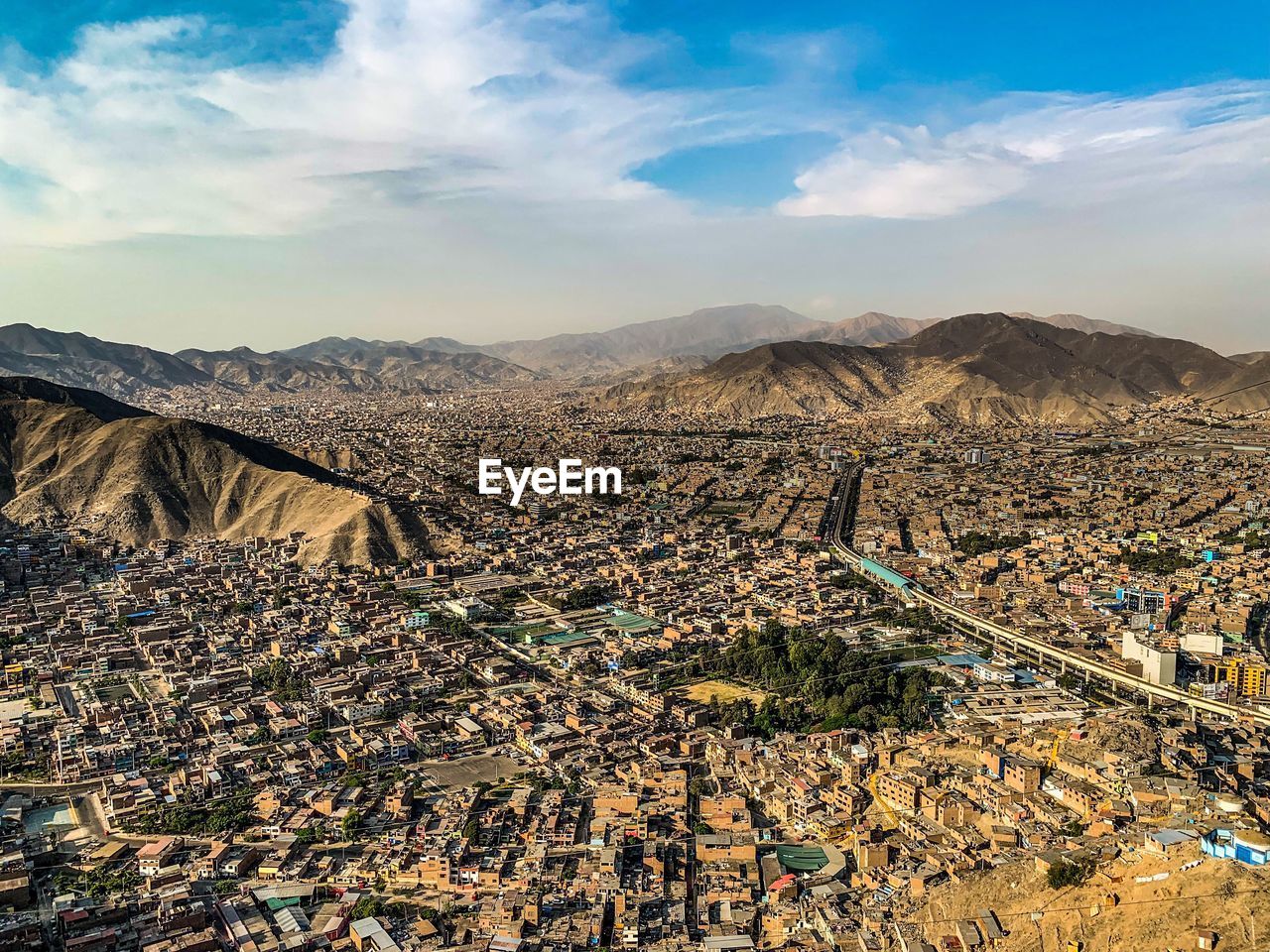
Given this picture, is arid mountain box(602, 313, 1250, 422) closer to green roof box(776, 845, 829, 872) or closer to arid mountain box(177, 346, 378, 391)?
arid mountain box(177, 346, 378, 391)

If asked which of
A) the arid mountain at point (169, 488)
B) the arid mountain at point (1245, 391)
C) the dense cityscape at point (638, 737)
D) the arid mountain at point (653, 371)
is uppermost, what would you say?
the arid mountain at point (653, 371)

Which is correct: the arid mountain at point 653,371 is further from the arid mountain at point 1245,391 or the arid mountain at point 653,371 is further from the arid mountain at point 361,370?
the arid mountain at point 1245,391

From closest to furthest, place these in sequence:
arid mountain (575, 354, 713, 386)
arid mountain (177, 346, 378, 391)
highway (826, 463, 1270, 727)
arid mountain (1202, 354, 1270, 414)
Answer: highway (826, 463, 1270, 727), arid mountain (1202, 354, 1270, 414), arid mountain (177, 346, 378, 391), arid mountain (575, 354, 713, 386)

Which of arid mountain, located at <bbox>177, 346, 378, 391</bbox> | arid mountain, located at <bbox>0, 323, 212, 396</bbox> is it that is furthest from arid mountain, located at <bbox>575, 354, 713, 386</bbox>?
arid mountain, located at <bbox>0, 323, 212, 396</bbox>

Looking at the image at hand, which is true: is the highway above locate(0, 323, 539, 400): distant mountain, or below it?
below

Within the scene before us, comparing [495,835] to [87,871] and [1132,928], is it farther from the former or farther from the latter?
[1132,928]

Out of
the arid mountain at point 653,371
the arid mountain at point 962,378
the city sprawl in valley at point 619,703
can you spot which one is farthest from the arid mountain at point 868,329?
the city sprawl in valley at point 619,703

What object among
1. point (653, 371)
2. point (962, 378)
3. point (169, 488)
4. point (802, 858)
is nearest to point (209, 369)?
point (653, 371)
